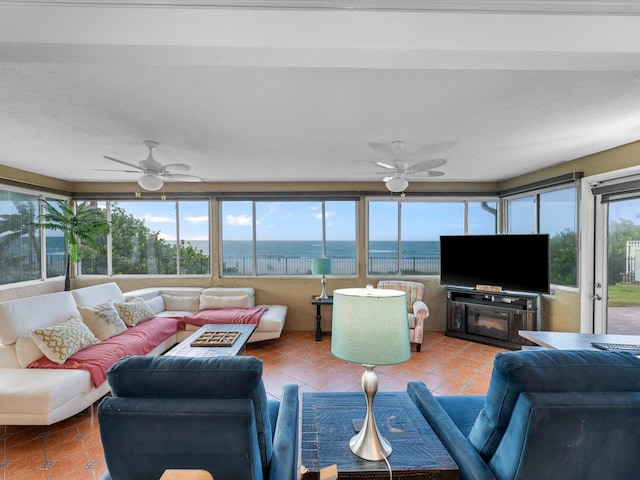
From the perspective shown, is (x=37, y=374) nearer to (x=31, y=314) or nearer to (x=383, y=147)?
A: (x=31, y=314)

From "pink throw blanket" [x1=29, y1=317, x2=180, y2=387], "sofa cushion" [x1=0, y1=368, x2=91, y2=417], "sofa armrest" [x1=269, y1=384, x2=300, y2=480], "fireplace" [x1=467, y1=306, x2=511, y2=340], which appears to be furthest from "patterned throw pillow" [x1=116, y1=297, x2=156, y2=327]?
"fireplace" [x1=467, y1=306, x2=511, y2=340]

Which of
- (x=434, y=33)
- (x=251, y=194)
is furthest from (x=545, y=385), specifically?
(x=251, y=194)

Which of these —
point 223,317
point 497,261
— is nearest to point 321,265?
point 223,317

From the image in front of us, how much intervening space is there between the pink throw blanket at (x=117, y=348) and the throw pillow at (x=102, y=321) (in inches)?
3.2

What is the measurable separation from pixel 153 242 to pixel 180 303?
1.41 m

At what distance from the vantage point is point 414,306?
442 cm

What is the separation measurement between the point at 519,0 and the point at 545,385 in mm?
1530

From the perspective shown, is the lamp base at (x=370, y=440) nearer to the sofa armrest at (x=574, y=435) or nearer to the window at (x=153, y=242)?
the sofa armrest at (x=574, y=435)

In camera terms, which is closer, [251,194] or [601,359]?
[601,359]

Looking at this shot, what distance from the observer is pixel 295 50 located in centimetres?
125

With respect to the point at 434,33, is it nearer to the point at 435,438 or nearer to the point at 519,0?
the point at 519,0

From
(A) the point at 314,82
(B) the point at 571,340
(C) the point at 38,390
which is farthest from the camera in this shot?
(B) the point at 571,340

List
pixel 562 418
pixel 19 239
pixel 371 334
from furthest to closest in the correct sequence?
pixel 19 239, pixel 371 334, pixel 562 418

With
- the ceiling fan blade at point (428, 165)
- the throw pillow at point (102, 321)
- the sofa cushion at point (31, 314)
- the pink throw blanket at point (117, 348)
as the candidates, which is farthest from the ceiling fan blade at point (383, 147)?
the sofa cushion at point (31, 314)
